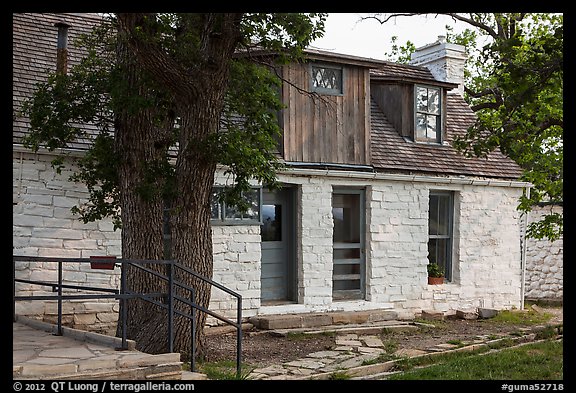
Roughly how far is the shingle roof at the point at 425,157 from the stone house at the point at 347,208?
0.03m

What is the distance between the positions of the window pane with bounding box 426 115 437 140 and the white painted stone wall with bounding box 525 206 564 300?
409 centimetres

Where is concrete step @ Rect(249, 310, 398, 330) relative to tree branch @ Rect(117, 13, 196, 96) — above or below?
below

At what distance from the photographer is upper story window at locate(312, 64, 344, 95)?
44.2 ft

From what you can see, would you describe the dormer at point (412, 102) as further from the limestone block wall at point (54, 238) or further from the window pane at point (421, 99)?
the limestone block wall at point (54, 238)

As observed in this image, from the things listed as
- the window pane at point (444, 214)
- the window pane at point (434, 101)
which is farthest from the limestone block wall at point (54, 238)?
the window pane at point (434, 101)

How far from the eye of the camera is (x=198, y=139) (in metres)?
9.10

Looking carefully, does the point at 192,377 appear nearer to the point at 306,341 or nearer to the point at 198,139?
the point at 198,139

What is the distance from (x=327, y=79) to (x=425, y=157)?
8.88 ft

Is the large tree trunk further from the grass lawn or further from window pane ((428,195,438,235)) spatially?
window pane ((428,195,438,235))

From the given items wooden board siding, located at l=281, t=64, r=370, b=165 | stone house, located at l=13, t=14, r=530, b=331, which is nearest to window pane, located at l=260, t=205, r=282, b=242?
stone house, located at l=13, t=14, r=530, b=331

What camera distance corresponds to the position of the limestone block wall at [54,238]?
35.0ft

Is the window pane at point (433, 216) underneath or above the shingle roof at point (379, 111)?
underneath

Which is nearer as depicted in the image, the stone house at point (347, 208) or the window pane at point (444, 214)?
the stone house at point (347, 208)
